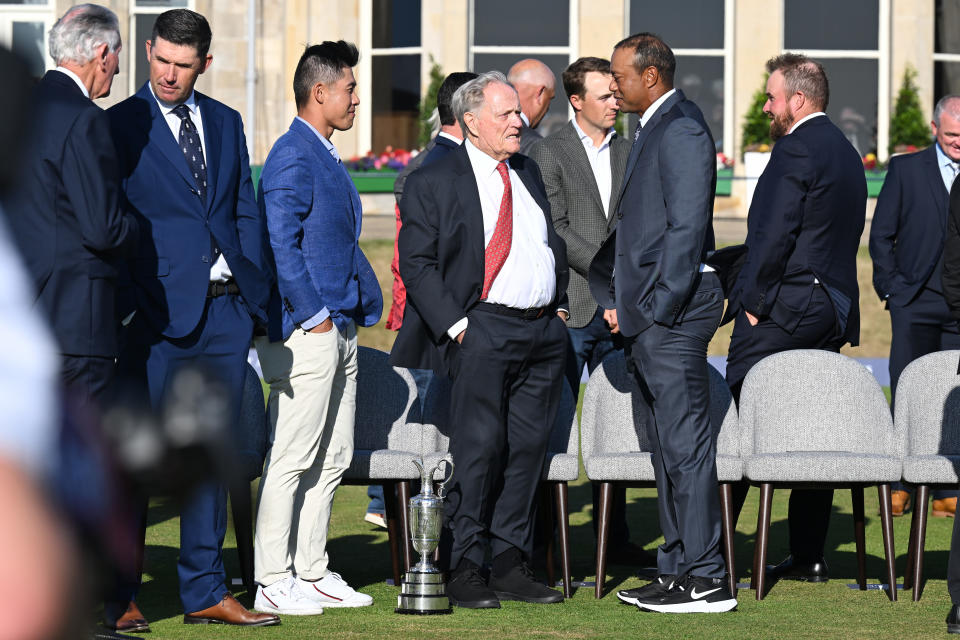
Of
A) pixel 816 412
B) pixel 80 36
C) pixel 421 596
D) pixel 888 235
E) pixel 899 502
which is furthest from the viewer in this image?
pixel 899 502

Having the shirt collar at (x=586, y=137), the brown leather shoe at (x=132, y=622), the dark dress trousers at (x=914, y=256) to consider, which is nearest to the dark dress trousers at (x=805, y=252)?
the shirt collar at (x=586, y=137)

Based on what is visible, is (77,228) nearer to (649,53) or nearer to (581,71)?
(649,53)

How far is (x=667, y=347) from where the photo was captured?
5219 mm

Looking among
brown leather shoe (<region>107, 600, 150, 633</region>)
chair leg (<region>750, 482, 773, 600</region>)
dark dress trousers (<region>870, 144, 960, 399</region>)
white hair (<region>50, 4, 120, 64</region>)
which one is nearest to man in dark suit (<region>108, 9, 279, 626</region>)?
brown leather shoe (<region>107, 600, 150, 633</region>)

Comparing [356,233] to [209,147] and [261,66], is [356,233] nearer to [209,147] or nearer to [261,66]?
[209,147]

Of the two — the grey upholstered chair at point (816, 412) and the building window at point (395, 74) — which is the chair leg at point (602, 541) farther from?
the building window at point (395, 74)

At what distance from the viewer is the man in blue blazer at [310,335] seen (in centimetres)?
511

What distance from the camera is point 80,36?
14.4 ft

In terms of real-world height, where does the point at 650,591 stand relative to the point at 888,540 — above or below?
below

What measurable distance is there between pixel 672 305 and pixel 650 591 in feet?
3.47

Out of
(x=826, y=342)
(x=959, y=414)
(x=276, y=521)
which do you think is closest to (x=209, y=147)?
(x=276, y=521)

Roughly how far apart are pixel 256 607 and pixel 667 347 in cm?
177

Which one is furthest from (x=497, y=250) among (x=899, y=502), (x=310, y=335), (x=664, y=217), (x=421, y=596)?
(x=899, y=502)

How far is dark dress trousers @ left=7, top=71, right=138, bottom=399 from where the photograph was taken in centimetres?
421
